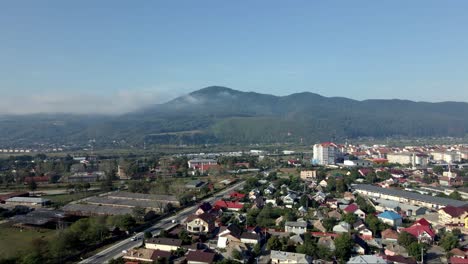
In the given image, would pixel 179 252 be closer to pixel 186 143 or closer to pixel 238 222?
pixel 238 222

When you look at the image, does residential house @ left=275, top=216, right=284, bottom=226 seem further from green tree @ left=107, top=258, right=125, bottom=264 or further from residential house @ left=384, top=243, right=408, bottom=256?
green tree @ left=107, top=258, right=125, bottom=264

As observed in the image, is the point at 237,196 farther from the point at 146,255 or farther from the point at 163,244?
the point at 146,255

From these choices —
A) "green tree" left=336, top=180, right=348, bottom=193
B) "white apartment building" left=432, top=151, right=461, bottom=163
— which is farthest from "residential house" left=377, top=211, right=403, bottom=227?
"white apartment building" left=432, top=151, right=461, bottom=163

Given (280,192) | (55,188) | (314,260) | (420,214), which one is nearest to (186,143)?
(55,188)

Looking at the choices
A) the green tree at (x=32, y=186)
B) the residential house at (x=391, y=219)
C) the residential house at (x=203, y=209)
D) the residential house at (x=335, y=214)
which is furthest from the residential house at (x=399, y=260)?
the green tree at (x=32, y=186)

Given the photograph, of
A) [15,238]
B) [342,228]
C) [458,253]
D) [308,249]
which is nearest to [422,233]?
[458,253]

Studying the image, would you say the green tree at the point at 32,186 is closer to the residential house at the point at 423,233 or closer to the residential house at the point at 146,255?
the residential house at the point at 146,255
